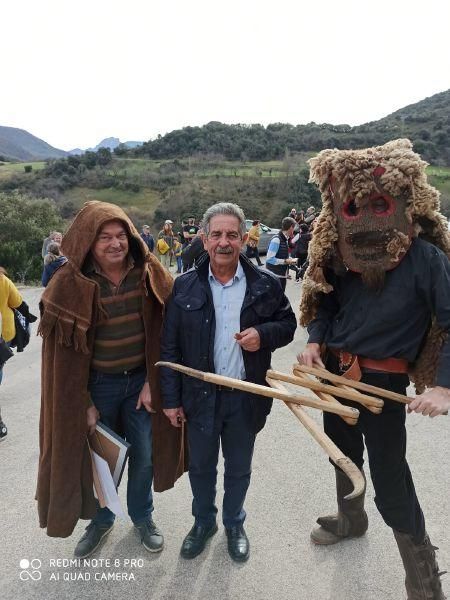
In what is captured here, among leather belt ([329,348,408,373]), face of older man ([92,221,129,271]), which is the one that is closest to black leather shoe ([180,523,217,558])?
leather belt ([329,348,408,373])

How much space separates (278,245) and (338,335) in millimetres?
5208

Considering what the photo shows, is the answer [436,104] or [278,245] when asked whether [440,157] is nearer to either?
[278,245]

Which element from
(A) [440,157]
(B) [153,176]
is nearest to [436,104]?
(A) [440,157]

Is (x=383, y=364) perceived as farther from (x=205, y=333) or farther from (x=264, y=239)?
(x=264, y=239)

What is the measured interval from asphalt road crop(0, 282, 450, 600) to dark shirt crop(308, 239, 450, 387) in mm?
1203

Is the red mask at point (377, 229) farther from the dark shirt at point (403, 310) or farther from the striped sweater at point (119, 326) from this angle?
the striped sweater at point (119, 326)

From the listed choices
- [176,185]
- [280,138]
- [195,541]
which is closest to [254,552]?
[195,541]

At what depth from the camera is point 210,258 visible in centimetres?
219

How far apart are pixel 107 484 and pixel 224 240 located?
1424mm

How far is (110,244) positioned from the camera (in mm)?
2150

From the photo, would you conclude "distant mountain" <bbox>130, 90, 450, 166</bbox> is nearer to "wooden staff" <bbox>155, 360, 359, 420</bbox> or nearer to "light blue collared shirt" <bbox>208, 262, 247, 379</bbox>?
"light blue collared shirt" <bbox>208, 262, 247, 379</bbox>

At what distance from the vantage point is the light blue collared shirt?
7.20ft
